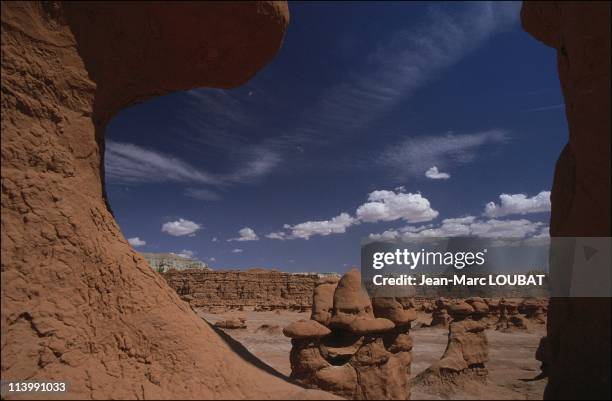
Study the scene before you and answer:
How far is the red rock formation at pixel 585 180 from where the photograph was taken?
14.4 ft

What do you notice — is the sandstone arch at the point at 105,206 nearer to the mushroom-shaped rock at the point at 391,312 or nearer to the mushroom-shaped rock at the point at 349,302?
the mushroom-shaped rock at the point at 349,302

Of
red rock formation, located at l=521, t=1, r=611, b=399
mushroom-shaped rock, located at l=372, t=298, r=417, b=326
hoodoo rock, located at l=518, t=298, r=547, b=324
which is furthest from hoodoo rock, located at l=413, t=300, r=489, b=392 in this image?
hoodoo rock, located at l=518, t=298, r=547, b=324

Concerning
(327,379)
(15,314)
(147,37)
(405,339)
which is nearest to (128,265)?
(15,314)

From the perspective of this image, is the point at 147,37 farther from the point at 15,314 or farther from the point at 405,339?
the point at 405,339

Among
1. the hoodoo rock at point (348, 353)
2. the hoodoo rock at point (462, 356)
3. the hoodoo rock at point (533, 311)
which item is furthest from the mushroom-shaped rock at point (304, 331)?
Result: the hoodoo rock at point (533, 311)

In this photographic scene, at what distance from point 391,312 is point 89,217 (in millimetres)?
6735

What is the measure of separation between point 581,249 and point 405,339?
4.86 meters

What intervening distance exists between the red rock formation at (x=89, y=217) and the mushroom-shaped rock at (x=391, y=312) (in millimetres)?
4471

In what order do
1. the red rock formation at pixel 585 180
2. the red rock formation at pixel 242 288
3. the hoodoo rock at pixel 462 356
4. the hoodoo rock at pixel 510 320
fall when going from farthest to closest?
the red rock formation at pixel 242 288
the hoodoo rock at pixel 510 320
the hoodoo rock at pixel 462 356
the red rock formation at pixel 585 180

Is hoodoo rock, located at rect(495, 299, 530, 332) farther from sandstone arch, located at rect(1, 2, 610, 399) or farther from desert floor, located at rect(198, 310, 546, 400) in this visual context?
sandstone arch, located at rect(1, 2, 610, 399)

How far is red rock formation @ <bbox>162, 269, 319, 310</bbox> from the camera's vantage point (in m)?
36.0

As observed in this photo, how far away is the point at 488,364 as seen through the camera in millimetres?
13758

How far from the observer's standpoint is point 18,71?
4.19 m

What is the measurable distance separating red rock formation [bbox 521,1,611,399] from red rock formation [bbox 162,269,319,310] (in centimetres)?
3064
